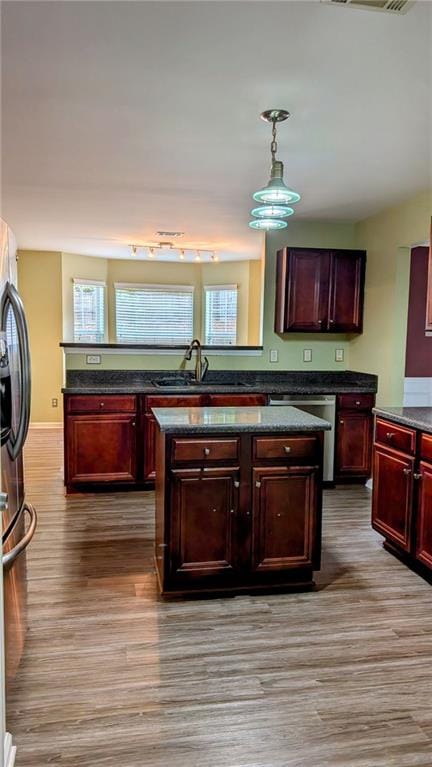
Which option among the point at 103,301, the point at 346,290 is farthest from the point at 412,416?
the point at 103,301

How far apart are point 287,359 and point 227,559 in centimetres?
282

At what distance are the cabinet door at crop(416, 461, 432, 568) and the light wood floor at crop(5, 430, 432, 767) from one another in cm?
18

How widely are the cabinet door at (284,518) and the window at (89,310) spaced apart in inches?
218

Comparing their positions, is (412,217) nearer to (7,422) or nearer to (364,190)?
(364,190)

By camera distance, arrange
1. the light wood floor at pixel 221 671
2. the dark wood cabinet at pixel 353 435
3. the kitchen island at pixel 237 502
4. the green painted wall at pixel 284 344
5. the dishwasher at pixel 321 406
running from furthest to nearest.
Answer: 1. the green painted wall at pixel 284 344
2. the dark wood cabinet at pixel 353 435
3. the dishwasher at pixel 321 406
4. the kitchen island at pixel 237 502
5. the light wood floor at pixel 221 671

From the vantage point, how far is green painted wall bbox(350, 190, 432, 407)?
420 centimetres

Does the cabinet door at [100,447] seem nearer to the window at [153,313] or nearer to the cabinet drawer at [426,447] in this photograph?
the cabinet drawer at [426,447]

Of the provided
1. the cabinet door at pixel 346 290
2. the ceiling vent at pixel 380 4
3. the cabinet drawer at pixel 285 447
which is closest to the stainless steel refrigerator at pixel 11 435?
the cabinet drawer at pixel 285 447

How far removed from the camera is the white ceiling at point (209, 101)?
6.04 feet

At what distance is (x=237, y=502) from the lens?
8.57 ft

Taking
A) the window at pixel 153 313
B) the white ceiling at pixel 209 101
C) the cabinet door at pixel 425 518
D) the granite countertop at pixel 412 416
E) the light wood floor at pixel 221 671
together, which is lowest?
the light wood floor at pixel 221 671

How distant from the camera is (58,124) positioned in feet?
9.08

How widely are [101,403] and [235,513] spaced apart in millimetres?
2007

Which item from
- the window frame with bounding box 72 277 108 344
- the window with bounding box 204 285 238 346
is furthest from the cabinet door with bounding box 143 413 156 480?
the window with bounding box 204 285 238 346
